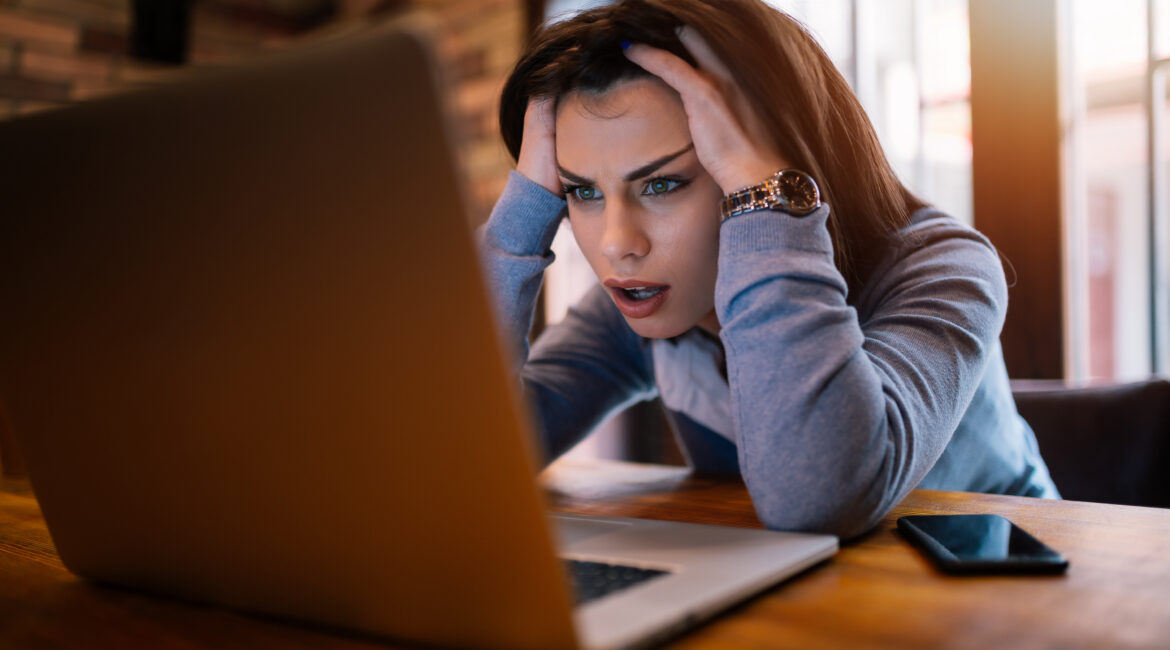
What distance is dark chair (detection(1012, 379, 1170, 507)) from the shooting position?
1.05 m

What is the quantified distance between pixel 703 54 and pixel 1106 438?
747mm

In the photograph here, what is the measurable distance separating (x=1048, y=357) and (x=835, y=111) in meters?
1.08

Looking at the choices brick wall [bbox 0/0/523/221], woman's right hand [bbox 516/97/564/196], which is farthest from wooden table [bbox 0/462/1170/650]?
brick wall [bbox 0/0/523/221]

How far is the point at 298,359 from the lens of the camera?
14.4 inches

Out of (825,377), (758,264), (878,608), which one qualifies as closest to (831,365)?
(825,377)

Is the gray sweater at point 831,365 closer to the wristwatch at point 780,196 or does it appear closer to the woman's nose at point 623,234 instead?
the wristwatch at point 780,196

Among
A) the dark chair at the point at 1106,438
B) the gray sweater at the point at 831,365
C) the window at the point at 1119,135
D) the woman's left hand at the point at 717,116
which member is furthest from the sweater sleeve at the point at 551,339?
the window at the point at 1119,135

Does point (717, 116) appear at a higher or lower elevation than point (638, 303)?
higher

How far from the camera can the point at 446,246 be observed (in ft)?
1.03

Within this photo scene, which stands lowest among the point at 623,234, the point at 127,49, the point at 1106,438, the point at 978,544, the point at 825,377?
the point at 1106,438

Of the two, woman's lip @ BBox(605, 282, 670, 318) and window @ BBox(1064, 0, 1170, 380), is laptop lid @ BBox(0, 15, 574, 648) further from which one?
window @ BBox(1064, 0, 1170, 380)

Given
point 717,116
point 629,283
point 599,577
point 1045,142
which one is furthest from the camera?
point 1045,142

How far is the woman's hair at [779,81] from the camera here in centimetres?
85

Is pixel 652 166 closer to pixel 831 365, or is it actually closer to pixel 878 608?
pixel 831 365
